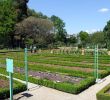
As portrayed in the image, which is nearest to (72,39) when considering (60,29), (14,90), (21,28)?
(60,29)

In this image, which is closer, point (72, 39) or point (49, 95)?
point (49, 95)

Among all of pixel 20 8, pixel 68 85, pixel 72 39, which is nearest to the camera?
pixel 68 85

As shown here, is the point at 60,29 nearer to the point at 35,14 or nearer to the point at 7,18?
the point at 35,14

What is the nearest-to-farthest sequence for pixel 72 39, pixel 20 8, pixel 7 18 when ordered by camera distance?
pixel 7 18 → pixel 20 8 → pixel 72 39

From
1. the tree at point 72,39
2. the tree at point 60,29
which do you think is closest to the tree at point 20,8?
the tree at point 60,29

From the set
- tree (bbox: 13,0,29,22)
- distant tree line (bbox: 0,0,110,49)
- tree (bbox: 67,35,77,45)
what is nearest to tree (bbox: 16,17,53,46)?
distant tree line (bbox: 0,0,110,49)

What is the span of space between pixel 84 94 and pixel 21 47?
177 ft

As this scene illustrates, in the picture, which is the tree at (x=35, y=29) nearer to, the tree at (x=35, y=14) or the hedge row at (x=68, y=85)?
the tree at (x=35, y=14)

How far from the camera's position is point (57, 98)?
13469 millimetres

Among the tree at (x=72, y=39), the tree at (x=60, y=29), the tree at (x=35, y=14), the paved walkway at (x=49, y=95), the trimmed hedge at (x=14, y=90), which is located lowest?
the paved walkway at (x=49, y=95)

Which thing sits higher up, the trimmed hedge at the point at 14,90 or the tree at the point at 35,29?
the tree at the point at 35,29

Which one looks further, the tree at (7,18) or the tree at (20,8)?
the tree at (20,8)

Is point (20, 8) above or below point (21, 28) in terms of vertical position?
above

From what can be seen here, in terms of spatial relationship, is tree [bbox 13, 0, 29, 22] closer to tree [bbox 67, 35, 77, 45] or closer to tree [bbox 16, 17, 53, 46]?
tree [bbox 16, 17, 53, 46]
